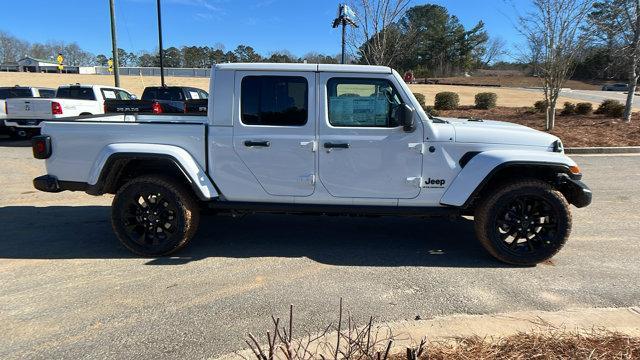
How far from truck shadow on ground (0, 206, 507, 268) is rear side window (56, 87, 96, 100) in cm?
874

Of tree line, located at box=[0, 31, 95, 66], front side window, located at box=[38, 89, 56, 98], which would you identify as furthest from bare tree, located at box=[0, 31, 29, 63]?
front side window, located at box=[38, 89, 56, 98]

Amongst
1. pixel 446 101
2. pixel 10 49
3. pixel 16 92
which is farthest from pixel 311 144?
pixel 10 49

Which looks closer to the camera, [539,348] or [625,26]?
[539,348]

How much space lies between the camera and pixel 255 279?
13.6 feet

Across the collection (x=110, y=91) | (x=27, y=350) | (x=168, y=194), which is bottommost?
(x=27, y=350)

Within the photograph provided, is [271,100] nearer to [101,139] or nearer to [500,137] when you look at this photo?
[101,139]

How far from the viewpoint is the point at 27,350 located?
9.96ft

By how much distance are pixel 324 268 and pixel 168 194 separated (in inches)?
68.0

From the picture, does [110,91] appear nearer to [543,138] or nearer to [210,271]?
[210,271]

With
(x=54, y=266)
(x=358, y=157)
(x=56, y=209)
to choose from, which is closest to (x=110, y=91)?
(x=56, y=209)

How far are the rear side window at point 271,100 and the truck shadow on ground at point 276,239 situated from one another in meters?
1.41

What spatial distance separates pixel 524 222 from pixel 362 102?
78.5 inches

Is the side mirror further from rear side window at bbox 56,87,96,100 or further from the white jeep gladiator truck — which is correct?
rear side window at bbox 56,87,96,100

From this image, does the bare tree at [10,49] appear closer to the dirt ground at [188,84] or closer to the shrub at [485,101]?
the dirt ground at [188,84]
